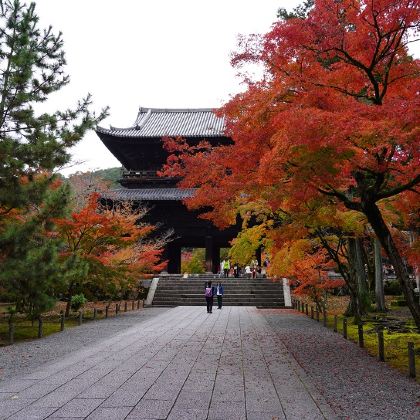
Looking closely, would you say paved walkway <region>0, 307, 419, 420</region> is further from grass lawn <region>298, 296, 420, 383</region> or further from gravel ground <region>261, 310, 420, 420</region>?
grass lawn <region>298, 296, 420, 383</region>

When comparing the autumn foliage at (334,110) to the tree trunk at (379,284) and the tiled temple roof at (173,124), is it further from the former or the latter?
the tiled temple roof at (173,124)

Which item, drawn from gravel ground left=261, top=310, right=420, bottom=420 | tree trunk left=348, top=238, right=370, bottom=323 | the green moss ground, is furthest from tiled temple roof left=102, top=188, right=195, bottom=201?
gravel ground left=261, top=310, right=420, bottom=420

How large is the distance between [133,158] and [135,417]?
91.4 ft

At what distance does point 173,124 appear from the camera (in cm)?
3416

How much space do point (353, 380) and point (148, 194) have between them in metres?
23.2

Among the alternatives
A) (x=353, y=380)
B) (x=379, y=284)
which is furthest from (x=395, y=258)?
(x=379, y=284)

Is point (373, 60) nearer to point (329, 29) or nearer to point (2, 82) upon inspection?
point (329, 29)

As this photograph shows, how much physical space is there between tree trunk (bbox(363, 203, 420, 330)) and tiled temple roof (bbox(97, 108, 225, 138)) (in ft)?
66.4

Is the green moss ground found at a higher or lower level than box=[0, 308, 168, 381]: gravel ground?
lower

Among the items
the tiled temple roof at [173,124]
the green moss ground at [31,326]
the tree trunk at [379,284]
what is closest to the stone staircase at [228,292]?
the tree trunk at [379,284]

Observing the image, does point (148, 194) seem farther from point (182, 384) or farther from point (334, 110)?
point (182, 384)

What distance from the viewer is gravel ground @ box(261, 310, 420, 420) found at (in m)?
5.56

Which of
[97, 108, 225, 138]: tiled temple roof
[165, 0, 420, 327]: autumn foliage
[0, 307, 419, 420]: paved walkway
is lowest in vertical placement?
[0, 307, 419, 420]: paved walkway

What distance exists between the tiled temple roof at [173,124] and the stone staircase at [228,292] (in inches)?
395
